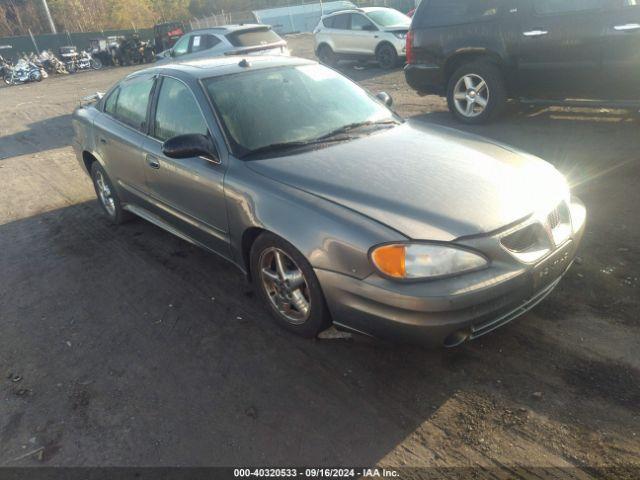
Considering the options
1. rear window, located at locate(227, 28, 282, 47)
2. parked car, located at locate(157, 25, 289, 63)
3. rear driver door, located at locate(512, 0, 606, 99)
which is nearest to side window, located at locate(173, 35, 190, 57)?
parked car, located at locate(157, 25, 289, 63)

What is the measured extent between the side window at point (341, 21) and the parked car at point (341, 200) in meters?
11.7

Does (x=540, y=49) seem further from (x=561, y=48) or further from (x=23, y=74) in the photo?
(x=23, y=74)

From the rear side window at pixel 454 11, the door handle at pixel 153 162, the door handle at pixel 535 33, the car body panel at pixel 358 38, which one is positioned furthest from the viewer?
the car body panel at pixel 358 38

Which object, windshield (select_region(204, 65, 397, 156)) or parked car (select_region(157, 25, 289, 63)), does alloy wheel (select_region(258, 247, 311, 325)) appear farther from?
parked car (select_region(157, 25, 289, 63))

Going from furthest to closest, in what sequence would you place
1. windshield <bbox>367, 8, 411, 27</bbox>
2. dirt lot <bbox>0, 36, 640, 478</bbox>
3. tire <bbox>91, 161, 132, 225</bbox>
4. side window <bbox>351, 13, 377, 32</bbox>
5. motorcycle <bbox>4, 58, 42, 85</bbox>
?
motorcycle <bbox>4, 58, 42, 85</bbox>
side window <bbox>351, 13, 377, 32</bbox>
windshield <bbox>367, 8, 411, 27</bbox>
tire <bbox>91, 161, 132, 225</bbox>
dirt lot <bbox>0, 36, 640, 478</bbox>

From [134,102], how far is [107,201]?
4.32ft

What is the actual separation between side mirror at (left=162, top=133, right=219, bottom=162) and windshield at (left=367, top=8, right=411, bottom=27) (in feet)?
39.8

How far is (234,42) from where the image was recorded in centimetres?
1166

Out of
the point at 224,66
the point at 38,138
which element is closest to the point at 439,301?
the point at 224,66

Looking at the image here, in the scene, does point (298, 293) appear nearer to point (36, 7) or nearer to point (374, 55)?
point (374, 55)

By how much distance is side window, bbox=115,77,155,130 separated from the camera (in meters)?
4.18

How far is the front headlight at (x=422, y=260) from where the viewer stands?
2418 millimetres

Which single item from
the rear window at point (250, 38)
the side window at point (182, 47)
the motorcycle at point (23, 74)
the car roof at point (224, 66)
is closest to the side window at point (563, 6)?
the car roof at point (224, 66)

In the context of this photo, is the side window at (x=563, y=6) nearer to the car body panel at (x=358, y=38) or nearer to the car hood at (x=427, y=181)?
the car hood at (x=427, y=181)
